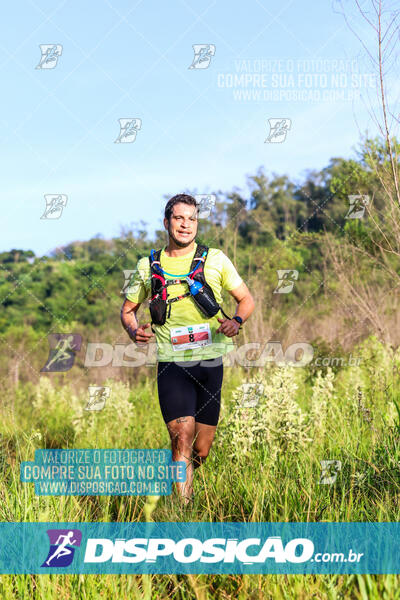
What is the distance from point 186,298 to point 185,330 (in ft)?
0.72

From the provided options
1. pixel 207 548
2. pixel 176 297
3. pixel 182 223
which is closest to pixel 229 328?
pixel 176 297

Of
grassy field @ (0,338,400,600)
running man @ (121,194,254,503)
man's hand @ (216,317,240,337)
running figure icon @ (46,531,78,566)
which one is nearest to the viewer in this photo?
grassy field @ (0,338,400,600)

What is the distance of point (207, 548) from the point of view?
2955 millimetres

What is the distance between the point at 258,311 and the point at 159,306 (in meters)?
3.57

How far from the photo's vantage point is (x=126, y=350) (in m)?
8.78

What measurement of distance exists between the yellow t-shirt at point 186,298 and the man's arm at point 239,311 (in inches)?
2.2

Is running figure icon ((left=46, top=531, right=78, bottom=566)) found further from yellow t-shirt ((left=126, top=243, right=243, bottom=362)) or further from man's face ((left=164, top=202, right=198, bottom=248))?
man's face ((left=164, top=202, right=198, bottom=248))

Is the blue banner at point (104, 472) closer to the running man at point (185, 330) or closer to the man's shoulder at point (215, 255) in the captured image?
the running man at point (185, 330)

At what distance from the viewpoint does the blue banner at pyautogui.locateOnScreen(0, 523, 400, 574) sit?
9.00 feet

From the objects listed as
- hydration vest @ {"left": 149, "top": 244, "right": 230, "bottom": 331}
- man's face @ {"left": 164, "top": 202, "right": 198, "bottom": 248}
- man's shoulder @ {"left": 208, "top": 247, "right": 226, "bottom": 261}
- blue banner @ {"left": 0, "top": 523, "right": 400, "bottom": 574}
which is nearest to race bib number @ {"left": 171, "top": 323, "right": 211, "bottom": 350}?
hydration vest @ {"left": 149, "top": 244, "right": 230, "bottom": 331}

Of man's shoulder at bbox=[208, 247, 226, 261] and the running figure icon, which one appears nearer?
the running figure icon

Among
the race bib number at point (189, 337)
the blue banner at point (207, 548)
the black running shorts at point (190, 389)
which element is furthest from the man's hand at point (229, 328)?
the blue banner at point (207, 548)

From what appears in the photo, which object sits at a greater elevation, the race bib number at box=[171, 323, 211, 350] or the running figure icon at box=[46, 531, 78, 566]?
the race bib number at box=[171, 323, 211, 350]

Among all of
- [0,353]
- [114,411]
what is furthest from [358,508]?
[0,353]
